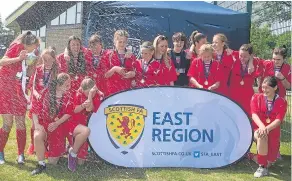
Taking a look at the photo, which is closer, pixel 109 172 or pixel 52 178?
pixel 52 178

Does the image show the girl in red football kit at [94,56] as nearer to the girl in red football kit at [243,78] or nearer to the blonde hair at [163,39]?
the blonde hair at [163,39]

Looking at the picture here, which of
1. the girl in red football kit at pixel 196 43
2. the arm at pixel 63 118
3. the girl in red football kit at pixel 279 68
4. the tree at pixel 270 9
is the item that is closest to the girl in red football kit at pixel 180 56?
the girl in red football kit at pixel 196 43

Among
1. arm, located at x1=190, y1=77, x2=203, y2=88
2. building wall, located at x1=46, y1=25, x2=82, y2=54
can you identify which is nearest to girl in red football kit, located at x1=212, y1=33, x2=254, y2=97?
arm, located at x1=190, y1=77, x2=203, y2=88

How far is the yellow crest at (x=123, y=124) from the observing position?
4.22m

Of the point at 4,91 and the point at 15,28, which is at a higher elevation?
the point at 15,28

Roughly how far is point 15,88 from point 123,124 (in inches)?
50.0

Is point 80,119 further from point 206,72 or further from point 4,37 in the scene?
point 4,37

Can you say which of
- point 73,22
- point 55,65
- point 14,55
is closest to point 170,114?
point 55,65

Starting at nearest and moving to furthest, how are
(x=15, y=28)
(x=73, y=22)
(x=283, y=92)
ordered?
(x=283, y=92)
(x=73, y=22)
(x=15, y=28)

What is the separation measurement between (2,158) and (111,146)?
1.25 metres

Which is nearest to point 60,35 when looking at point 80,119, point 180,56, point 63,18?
point 63,18

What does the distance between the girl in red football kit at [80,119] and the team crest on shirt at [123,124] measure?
0.20 m

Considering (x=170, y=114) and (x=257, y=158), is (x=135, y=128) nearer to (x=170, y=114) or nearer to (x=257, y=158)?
(x=170, y=114)

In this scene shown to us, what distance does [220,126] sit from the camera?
4359 mm
